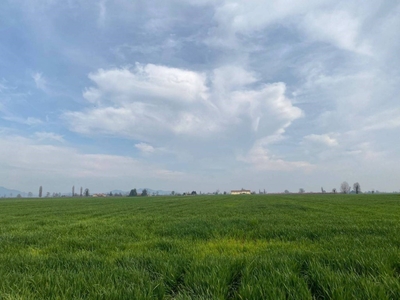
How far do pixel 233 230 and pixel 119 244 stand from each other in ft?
14.1

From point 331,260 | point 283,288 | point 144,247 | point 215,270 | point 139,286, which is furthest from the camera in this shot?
point 144,247

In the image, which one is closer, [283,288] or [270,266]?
[283,288]

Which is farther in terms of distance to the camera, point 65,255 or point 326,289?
point 65,255

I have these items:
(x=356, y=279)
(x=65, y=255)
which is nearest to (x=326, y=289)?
(x=356, y=279)

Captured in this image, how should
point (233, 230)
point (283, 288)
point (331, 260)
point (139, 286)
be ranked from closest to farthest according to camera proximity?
point (283, 288) < point (139, 286) < point (331, 260) < point (233, 230)

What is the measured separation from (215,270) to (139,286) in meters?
1.22

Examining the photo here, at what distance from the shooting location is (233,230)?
9336 mm

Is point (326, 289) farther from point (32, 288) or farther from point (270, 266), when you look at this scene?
point (32, 288)

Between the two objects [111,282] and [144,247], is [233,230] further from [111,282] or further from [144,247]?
[111,282]

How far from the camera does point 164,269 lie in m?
4.31

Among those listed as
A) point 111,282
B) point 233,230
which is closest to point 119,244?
point 111,282

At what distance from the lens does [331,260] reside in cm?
457

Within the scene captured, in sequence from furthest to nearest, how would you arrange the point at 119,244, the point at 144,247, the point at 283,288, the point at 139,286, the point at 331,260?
the point at 119,244 → the point at 144,247 → the point at 331,260 → the point at 139,286 → the point at 283,288

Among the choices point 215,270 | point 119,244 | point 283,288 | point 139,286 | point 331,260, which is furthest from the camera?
point 119,244
